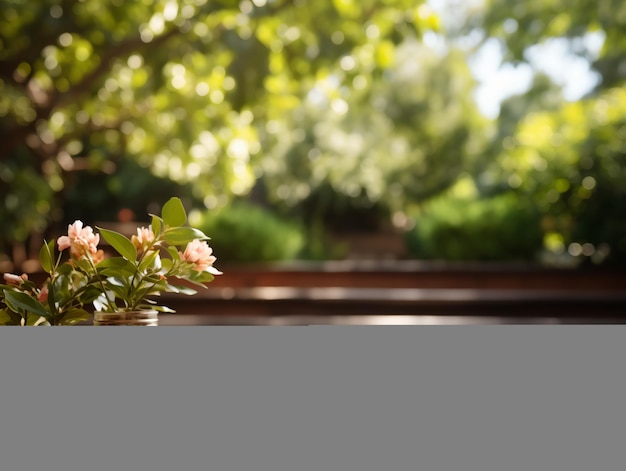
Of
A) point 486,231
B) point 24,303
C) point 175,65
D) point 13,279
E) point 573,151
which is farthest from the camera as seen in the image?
point 486,231

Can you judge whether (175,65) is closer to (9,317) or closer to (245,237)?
(245,237)

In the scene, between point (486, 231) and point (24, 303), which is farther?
point (486, 231)

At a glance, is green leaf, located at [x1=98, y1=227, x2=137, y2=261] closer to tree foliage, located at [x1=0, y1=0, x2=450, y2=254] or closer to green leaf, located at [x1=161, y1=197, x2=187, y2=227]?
green leaf, located at [x1=161, y1=197, x2=187, y2=227]

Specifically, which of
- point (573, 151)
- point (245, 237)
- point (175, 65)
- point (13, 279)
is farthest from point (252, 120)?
point (13, 279)

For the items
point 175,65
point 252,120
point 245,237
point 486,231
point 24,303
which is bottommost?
point 24,303

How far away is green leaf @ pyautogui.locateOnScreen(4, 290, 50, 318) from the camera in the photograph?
3.80 feet

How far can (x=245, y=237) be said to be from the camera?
8.59 metres

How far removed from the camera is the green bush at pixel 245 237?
859 centimetres

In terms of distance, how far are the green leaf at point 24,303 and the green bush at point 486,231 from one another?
7.53 meters

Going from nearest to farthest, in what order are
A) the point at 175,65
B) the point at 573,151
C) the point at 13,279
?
1. the point at 13,279
2. the point at 175,65
3. the point at 573,151

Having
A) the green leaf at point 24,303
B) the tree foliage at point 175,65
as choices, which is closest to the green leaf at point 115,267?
the green leaf at point 24,303

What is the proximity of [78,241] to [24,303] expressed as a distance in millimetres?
124

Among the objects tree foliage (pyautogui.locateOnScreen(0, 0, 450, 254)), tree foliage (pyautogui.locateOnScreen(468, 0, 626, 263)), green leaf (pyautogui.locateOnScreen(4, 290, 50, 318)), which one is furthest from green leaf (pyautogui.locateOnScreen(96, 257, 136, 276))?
tree foliage (pyautogui.locateOnScreen(468, 0, 626, 263))

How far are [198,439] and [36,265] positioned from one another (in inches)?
282
